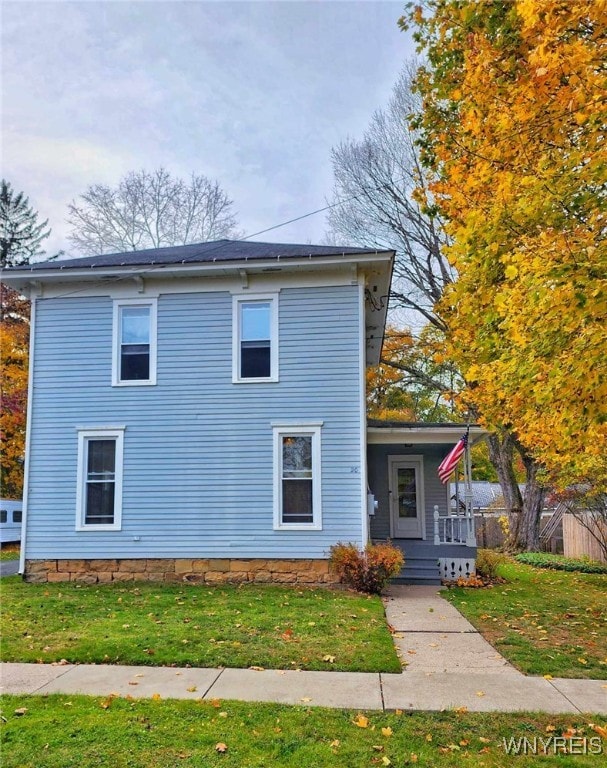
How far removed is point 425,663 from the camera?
6.02 metres

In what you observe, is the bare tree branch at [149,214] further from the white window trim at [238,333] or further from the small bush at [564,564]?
the small bush at [564,564]

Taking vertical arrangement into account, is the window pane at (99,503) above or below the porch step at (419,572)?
above

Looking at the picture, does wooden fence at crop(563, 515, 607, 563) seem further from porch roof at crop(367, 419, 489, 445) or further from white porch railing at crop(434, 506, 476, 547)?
porch roof at crop(367, 419, 489, 445)

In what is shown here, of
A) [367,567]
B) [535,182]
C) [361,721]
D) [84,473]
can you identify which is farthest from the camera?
[84,473]

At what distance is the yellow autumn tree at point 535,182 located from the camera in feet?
16.4

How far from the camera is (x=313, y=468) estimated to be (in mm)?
10953

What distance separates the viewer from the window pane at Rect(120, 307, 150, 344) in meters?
11.8

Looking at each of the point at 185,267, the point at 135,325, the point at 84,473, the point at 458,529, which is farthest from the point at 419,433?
the point at 84,473

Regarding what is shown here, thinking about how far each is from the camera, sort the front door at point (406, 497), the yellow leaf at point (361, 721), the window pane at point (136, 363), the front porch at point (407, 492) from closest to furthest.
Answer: the yellow leaf at point (361, 721) → the window pane at point (136, 363) → the front porch at point (407, 492) → the front door at point (406, 497)

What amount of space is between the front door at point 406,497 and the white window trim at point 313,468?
179 inches

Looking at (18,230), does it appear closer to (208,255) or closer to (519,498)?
(208,255)

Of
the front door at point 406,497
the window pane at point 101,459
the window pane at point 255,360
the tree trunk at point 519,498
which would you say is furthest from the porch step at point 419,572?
the tree trunk at point 519,498

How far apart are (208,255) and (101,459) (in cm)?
473

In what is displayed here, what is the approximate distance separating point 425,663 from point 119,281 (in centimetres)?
922
